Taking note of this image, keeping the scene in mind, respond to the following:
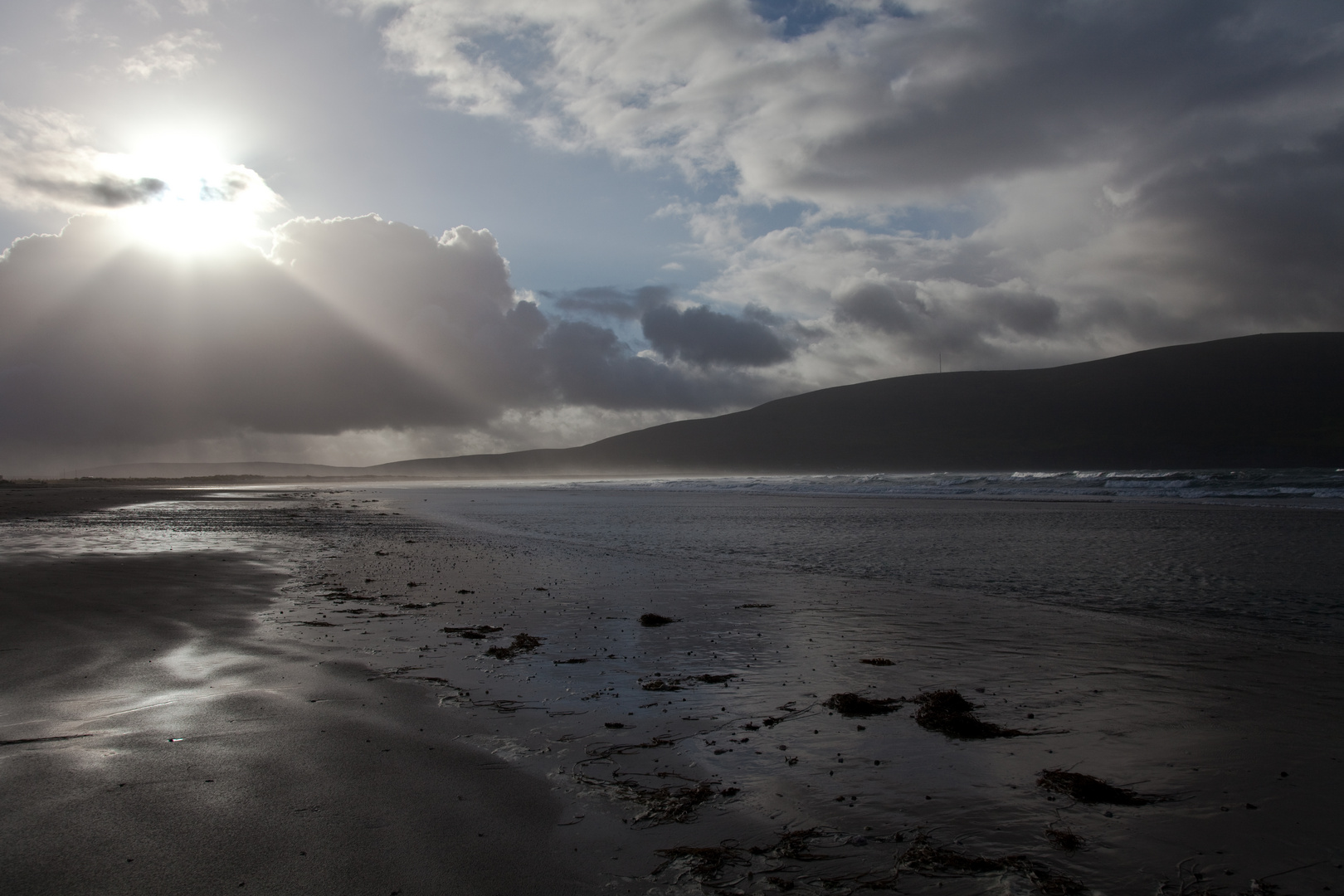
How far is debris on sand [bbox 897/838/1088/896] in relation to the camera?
324 centimetres

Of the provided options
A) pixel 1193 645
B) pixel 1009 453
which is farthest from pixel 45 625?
pixel 1009 453

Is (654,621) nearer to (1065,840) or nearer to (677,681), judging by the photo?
(677,681)

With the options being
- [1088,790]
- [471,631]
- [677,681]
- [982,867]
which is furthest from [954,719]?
[471,631]

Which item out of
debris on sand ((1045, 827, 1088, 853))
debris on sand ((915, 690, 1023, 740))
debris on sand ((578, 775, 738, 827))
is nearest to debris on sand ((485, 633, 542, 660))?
debris on sand ((578, 775, 738, 827))

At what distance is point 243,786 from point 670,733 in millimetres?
2721

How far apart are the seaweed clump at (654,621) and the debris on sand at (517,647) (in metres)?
1.48

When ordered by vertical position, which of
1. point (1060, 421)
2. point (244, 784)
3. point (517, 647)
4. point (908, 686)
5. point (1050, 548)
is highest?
point (1060, 421)

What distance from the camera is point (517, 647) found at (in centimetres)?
774

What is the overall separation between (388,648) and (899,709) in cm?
530

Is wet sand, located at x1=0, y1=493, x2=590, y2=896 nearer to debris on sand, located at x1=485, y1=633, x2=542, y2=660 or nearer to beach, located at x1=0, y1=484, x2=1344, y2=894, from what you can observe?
beach, located at x1=0, y1=484, x2=1344, y2=894

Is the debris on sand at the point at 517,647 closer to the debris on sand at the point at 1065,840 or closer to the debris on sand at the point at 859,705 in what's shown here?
the debris on sand at the point at 859,705

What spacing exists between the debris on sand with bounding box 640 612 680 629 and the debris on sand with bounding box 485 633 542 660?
4.87 feet

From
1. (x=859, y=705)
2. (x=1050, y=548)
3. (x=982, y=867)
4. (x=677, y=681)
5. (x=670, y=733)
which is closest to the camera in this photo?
(x=982, y=867)

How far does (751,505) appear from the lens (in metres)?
36.5
